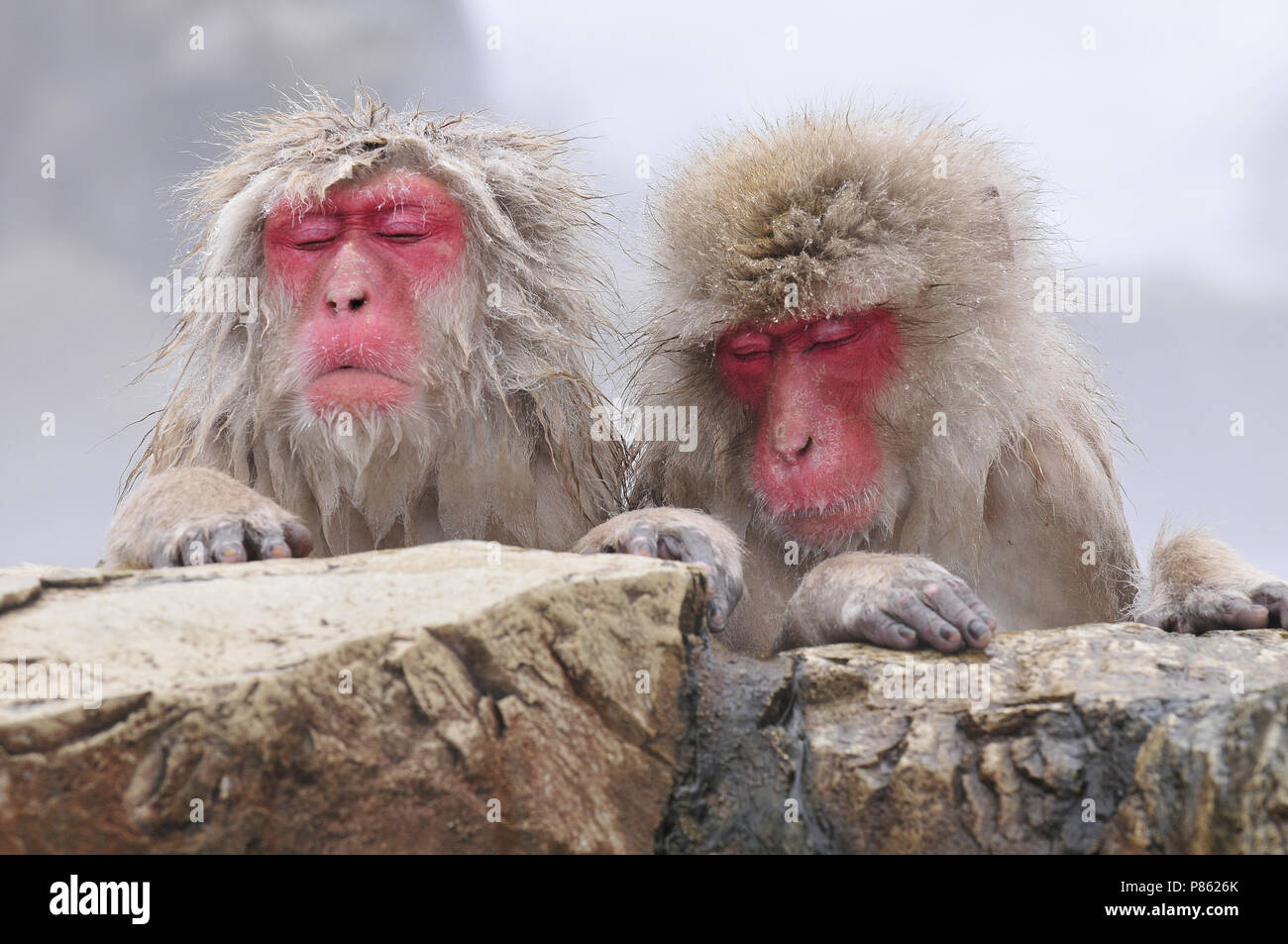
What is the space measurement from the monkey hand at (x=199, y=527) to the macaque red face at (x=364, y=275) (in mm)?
418

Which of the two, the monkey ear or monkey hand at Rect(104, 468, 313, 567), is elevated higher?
the monkey ear

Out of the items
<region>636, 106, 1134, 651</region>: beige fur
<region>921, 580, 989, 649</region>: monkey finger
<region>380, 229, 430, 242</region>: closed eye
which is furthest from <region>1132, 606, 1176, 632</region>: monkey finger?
<region>380, 229, 430, 242</region>: closed eye

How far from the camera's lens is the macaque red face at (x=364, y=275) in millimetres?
3559

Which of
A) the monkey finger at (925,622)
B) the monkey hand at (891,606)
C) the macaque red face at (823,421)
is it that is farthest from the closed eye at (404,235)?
the monkey finger at (925,622)

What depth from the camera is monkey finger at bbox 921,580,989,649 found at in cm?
279

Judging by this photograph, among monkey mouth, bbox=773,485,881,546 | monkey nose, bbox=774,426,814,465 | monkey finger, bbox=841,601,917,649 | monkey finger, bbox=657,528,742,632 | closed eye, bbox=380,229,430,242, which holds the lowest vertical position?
monkey finger, bbox=841,601,917,649

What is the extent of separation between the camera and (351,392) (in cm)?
355

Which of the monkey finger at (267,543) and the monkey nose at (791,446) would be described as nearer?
the monkey finger at (267,543)

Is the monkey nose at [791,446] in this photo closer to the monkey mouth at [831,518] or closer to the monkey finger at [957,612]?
the monkey mouth at [831,518]

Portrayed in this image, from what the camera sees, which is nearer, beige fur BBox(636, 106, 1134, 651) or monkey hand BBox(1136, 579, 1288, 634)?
monkey hand BBox(1136, 579, 1288, 634)

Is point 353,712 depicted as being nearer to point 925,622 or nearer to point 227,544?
point 227,544

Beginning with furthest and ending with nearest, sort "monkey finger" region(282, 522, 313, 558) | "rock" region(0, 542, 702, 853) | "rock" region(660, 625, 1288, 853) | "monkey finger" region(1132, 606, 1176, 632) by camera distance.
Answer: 1. "monkey finger" region(1132, 606, 1176, 632)
2. "monkey finger" region(282, 522, 313, 558)
3. "rock" region(660, 625, 1288, 853)
4. "rock" region(0, 542, 702, 853)

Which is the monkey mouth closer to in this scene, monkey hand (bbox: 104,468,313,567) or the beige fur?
the beige fur

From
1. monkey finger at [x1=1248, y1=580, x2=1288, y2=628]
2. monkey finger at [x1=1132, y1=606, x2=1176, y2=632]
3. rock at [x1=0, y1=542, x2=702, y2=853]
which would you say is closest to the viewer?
rock at [x1=0, y1=542, x2=702, y2=853]
